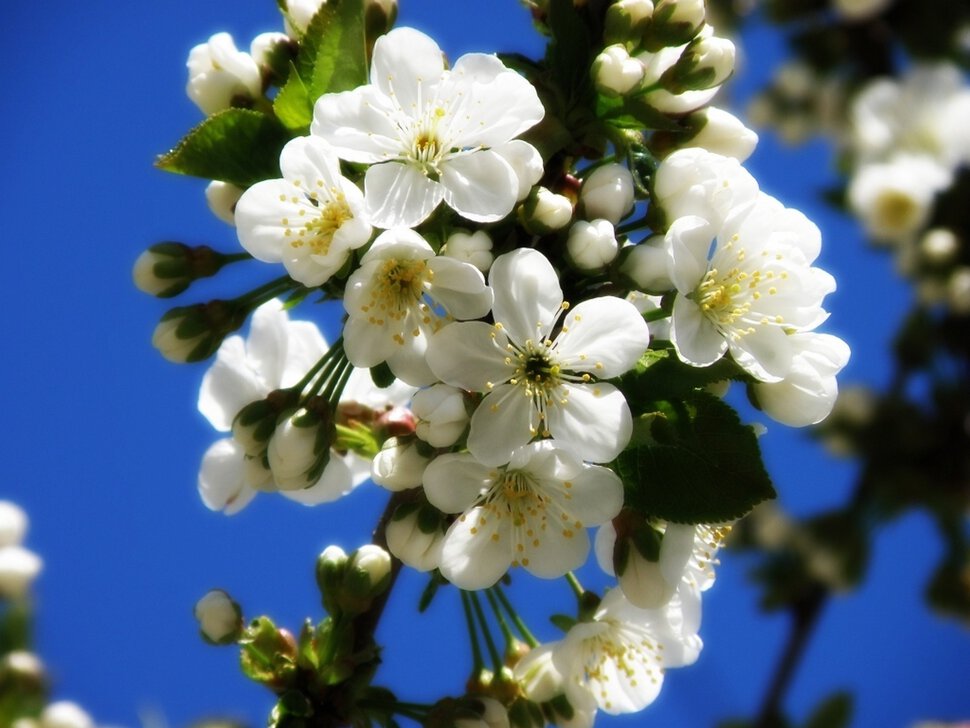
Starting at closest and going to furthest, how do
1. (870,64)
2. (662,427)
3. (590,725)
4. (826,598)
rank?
(662,427) < (590,725) < (826,598) < (870,64)

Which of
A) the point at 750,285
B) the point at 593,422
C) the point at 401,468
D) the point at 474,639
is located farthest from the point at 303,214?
the point at 474,639

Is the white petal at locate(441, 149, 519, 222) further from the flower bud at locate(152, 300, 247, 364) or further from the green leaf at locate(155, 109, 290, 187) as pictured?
the flower bud at locate(152, 300, 247, 364)

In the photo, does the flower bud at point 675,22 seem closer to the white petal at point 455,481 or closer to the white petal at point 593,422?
the white petal at point 593,422

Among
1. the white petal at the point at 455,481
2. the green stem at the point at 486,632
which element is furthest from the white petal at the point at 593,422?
the green stem at the point at 486,632

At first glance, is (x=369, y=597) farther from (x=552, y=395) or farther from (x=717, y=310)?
(x=717, y=310)

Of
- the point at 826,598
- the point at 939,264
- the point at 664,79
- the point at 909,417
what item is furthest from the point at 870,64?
the point at 664,79

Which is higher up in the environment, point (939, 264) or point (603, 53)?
point (939, 264)

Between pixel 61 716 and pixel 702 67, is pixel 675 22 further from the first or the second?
pixel 61 716
